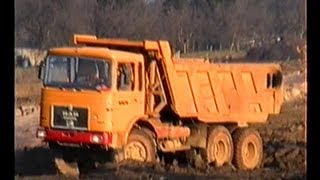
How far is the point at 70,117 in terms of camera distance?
5117 millimetres

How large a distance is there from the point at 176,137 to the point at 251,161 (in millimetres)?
433

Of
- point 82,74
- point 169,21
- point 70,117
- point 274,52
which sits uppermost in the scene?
point 169,21

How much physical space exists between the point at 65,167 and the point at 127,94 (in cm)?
52

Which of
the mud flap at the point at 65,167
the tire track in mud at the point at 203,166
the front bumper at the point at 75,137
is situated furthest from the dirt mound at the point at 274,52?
the mud flap at the point at 65,167

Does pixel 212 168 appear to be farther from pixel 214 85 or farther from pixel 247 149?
pixel 214 85

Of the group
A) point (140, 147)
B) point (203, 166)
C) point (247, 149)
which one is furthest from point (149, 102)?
point (247, 149)

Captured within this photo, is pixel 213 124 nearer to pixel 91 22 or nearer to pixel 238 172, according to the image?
pixel 238 172

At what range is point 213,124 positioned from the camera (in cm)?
531

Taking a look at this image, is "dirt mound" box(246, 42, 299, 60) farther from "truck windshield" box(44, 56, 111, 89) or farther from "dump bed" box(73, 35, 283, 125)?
"truck windshield" box(44, 56, 111, 89)

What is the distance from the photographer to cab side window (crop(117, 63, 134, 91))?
16.7ft

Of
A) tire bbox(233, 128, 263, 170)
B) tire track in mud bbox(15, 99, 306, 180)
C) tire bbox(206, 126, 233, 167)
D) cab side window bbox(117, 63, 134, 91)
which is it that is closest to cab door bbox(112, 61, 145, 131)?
cab side window bbox(117, 63, 134, 91)

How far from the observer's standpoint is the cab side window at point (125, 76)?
16.7ft

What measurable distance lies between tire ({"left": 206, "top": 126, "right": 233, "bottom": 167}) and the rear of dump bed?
70 millimetres

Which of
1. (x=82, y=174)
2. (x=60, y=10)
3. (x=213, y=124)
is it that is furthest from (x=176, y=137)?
(x=60, y=10)
